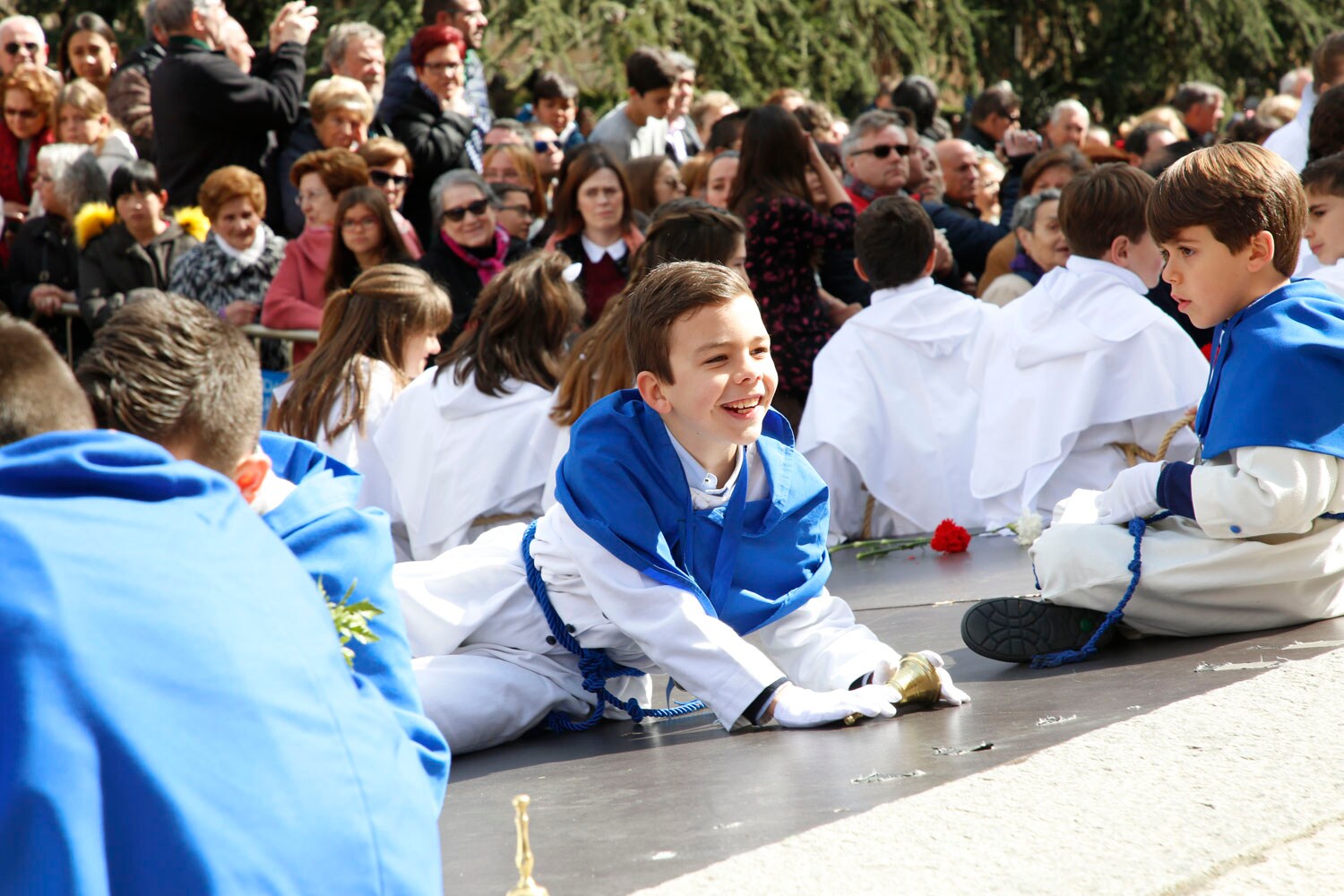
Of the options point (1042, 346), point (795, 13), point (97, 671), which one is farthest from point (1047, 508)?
point (795, 13)

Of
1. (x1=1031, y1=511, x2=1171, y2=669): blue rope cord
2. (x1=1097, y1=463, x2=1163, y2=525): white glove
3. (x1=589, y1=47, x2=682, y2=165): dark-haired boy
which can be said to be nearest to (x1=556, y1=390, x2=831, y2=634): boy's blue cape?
(x1=1031, y1=511, x2=1171, y2=669): blue rope cord

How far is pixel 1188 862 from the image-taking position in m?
2.52

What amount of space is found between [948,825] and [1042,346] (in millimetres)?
4260

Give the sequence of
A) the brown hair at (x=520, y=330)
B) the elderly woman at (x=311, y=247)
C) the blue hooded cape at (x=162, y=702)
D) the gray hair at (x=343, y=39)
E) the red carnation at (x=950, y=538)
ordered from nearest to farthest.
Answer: the blue hooded cape at (x=162, y=702) → the brown hair at (x=520, y=330) → the red carnation at (x=950, y=538) → the elderly woman at (x=311, y=247) → the gray hair at (x=343, y=39)

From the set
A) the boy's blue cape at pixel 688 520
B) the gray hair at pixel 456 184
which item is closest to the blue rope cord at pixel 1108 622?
the boy's blue cape at pixel 688 520

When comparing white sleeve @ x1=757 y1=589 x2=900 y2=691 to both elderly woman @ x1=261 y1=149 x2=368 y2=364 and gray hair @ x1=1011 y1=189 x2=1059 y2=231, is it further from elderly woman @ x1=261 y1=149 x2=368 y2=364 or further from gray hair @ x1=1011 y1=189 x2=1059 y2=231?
elderly woman @ x1=261 y1=149 x2=368 y2=364

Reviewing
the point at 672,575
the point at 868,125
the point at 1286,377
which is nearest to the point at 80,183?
the point at 868,125

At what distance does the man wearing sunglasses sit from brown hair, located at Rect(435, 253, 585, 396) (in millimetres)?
6084

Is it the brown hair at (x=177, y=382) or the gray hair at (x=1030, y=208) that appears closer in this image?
the brown hair at (x=177, y=382)

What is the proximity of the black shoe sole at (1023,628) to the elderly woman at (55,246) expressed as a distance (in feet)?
23.6

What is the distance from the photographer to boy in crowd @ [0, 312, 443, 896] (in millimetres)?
1683

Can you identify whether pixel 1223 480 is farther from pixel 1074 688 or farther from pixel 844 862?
pixel 844 862

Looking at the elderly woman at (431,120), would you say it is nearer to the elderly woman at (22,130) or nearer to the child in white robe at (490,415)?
the elderly woman at (22,130)

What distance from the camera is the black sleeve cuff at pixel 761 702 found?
369 centimetres
